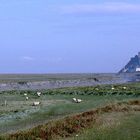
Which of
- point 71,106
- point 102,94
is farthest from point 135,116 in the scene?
point 102,94

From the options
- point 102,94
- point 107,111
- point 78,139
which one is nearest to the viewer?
point 78,139

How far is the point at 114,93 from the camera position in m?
64.7

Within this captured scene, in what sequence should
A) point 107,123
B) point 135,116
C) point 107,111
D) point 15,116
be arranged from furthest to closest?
point 15,116 → point 107,111 → point 135,116 → point 107,123

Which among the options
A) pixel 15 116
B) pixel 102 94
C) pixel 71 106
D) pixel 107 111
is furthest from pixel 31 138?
pixel 102 94

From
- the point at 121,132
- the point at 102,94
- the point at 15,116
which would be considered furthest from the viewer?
the point at 102,94

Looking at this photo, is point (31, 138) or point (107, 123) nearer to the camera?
point (31, 138)

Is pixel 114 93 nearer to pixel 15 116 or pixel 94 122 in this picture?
pixel 15 116

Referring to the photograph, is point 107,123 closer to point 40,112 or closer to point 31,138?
point 31,138

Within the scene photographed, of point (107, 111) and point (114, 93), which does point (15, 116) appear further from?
point (114, 93)

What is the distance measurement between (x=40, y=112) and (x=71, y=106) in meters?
5.46

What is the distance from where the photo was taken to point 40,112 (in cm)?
3988

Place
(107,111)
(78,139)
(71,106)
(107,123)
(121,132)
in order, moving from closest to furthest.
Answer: (78,139), (121,132), (107,123), (107,111), (71,106)

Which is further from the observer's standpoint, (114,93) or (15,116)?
(114,93)

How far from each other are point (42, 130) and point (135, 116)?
8.46 meters
